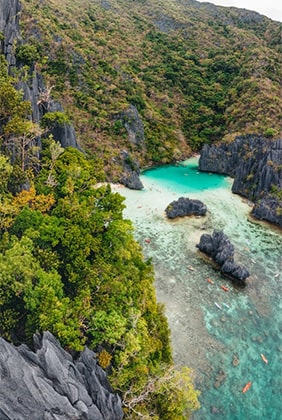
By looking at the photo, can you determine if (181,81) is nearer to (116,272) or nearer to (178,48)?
(178,48)

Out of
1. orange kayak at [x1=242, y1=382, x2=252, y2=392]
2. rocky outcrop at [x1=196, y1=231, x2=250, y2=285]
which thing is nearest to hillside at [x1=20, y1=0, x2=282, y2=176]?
rocky outcrop at [x1=196, y1=231, x2=250, y2=285]

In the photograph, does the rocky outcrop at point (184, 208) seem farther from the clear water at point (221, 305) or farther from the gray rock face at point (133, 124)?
the gray rock face at point (133, 124)

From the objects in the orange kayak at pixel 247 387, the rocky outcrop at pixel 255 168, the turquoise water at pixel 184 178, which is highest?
the rocky outcrop at pixel 255 168

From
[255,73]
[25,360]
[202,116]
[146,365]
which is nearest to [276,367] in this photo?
[146,365]

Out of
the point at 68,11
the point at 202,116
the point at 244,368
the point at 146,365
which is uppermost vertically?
the point at 68,11

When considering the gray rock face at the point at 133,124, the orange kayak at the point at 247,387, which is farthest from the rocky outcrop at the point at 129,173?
the orange kayak at the point at 247,387

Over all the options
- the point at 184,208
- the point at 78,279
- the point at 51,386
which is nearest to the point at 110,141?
the point at 184,208

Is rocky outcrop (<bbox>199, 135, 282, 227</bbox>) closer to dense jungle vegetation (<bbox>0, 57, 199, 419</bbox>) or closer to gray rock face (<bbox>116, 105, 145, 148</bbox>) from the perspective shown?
gray rock face (<bbox>116, 105, 145, 148</bbox>)
